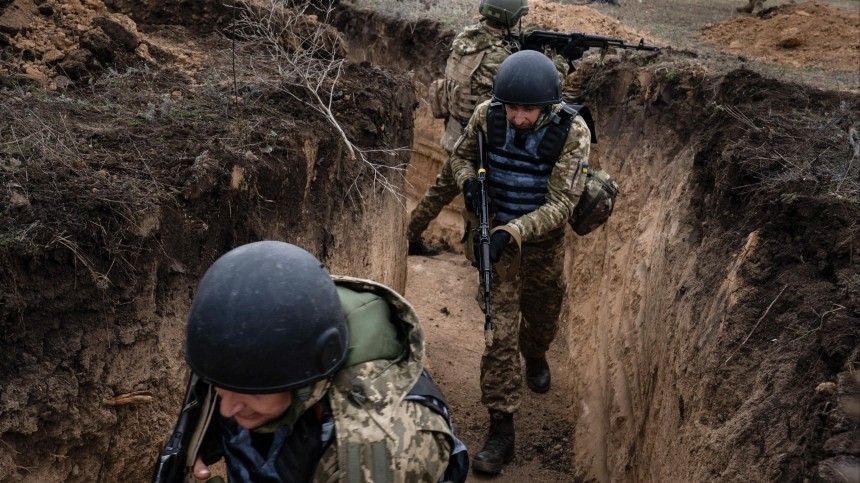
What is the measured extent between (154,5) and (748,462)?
7.07m

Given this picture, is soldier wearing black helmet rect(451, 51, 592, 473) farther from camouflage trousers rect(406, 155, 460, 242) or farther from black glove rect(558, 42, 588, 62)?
black glove rect(558, 42, 588, 62)

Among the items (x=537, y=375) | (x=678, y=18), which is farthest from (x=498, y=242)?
(x=678, y=18)

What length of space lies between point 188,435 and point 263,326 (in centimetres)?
63

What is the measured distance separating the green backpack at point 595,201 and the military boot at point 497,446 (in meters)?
1.41

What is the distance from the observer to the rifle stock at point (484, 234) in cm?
500

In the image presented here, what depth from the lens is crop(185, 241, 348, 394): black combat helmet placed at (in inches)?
84.2

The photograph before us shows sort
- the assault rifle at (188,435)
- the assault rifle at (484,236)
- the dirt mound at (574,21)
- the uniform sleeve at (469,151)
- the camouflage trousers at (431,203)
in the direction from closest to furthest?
the assault rifle at (188,435), the assault rifle at (484,236), the uniform sleeve at (469,151), the camouflage trousers at (431,203), the dirt mound at (574,21)

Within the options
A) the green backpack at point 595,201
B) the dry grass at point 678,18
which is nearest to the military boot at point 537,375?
the green backpack at point 595,201

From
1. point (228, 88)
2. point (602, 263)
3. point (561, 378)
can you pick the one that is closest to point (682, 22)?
point (602, 263)

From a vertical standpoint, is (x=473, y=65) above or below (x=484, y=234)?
above

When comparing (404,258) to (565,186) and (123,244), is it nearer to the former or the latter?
(565,186)

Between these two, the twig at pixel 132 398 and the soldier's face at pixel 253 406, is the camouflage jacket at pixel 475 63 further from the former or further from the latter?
the soldier's face at pixel 253 406

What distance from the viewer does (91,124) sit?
468cm

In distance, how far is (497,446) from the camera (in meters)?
5.69
